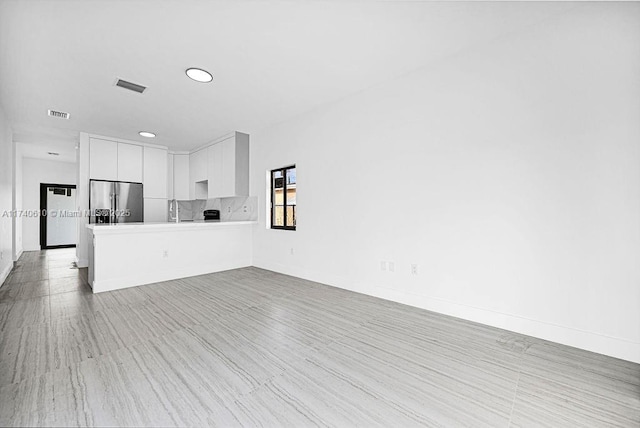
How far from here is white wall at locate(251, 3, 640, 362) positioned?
6.94 ft

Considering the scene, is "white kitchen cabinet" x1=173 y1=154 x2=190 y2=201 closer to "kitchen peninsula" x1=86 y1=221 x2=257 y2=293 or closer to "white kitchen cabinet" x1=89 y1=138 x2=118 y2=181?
"white kitchen cabinet" x1=89 y1=138 x2=118 y2=181

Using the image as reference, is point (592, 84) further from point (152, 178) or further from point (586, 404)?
point (152, 178)

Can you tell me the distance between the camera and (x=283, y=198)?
524 cm

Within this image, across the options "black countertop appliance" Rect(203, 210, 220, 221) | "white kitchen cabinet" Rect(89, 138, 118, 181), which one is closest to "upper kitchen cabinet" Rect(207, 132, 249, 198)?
"black countertop appliance" Rect(203, 210, 220, 221)

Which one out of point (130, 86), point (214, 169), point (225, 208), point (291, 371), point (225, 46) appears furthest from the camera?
point (225, 208)

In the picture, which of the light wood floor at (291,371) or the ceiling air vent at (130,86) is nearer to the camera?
the light wood floor at (291,371)

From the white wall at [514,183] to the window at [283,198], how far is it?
1.33 meters

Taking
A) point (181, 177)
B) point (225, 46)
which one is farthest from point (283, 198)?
point (181, 177)

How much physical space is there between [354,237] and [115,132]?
5.00m

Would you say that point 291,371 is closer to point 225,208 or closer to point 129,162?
point 225,208

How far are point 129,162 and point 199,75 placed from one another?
3914 millimetres

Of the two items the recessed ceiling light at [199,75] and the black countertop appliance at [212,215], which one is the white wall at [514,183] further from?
the black countertop appliance at [212,215]

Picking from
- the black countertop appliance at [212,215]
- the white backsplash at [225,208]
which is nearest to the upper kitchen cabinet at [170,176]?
the white backsplash at [225,208]

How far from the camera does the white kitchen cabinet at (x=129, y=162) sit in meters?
5.93
